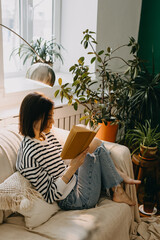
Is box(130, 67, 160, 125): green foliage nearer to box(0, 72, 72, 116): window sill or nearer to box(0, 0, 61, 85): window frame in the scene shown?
box(0, 72, 72, 116): window sill

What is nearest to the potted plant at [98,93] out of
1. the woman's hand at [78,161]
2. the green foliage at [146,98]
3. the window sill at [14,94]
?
the green foliage at [146,98]

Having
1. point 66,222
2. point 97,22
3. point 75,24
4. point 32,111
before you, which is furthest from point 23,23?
point 66,222

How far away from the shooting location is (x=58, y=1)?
294 cm

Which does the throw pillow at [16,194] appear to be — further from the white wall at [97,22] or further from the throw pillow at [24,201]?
the white wall at [97,22]

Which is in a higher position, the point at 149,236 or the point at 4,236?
the point at 4,236

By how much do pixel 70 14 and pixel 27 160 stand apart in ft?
6.11

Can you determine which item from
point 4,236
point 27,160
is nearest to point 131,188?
point 27,160

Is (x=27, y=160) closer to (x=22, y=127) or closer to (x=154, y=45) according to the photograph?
(x=22, y=127)

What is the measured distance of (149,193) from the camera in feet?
7.13

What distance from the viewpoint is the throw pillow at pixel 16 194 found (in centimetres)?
145

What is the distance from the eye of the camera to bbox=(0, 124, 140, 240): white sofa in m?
1.41

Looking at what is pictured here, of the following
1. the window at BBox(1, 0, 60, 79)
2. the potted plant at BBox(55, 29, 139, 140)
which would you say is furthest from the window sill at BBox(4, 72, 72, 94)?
the potted plant at BBox(55, 29, 139, 140)

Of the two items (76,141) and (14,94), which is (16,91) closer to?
(14,94)

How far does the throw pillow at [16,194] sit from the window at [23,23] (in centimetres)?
150
